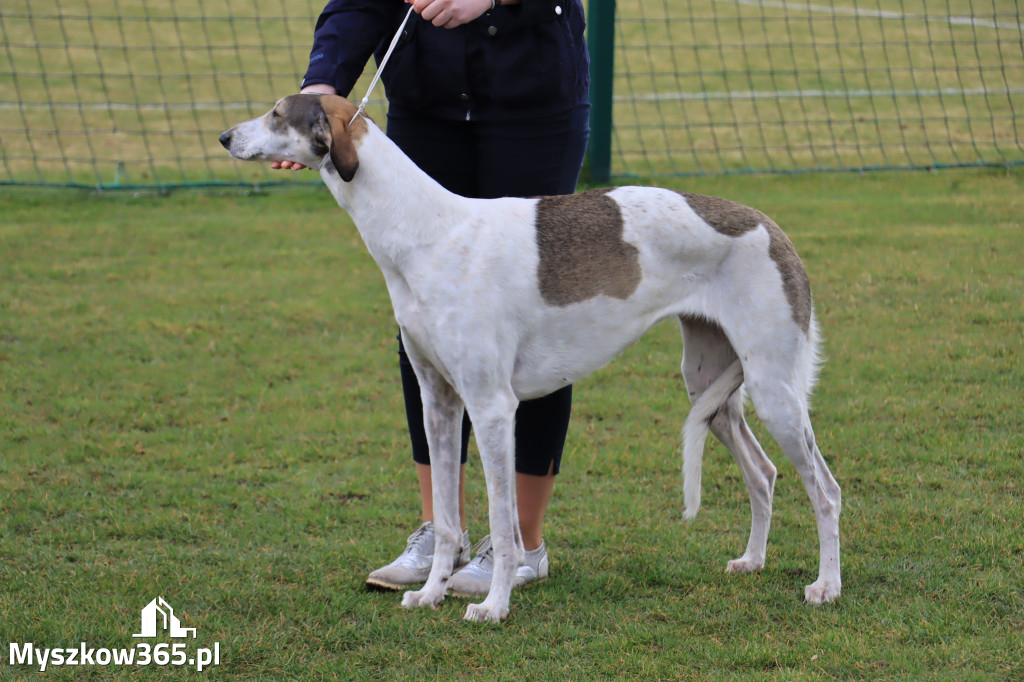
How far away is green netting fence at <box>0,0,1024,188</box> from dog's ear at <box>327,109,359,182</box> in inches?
265

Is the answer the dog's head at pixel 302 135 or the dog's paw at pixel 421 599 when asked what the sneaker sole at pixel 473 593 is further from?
the dog's head at pixel 302 135

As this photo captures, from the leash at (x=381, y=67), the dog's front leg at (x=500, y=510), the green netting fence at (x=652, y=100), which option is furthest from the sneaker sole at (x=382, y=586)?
the green netting fence at (x=652, y=100)

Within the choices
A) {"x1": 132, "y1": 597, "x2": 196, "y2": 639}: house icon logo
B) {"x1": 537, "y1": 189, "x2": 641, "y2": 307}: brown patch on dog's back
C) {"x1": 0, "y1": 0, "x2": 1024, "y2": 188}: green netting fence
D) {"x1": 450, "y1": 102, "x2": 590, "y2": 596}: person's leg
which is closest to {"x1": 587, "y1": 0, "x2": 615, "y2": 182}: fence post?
{"x1": 0, "y1": 0, "x2": 1024, "y2": 188}: green netting fence

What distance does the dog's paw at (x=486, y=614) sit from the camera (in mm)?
3764

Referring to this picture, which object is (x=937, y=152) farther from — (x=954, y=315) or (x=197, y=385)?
(x=197, y=385)

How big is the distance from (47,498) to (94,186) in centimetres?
643

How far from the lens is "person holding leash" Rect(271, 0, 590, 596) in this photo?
3.89 meters

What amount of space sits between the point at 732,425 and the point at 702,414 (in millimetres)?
245

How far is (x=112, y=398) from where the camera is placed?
603 cm

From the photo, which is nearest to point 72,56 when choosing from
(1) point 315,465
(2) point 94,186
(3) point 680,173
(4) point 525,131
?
(2) point 94,186

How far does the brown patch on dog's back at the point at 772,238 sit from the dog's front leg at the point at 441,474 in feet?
3.44

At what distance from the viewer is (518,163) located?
402 centimetres

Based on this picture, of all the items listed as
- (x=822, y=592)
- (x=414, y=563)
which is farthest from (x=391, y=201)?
(x=822, y=592)

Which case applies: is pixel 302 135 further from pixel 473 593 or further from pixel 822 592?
pixel 822 592
